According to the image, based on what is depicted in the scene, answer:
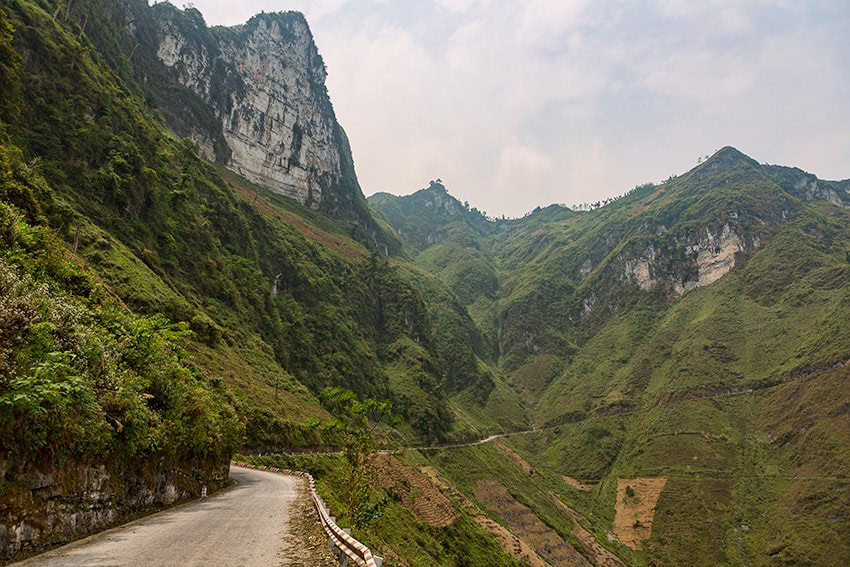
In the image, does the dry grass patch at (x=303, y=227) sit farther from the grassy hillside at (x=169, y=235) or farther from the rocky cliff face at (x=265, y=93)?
the rocky cliff face at (x=265, y=93)

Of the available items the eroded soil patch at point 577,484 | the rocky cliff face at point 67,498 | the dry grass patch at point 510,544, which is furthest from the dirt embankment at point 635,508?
the rocky cliff face at point 67,498

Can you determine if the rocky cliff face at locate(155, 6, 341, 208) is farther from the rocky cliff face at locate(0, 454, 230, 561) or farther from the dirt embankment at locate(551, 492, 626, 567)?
the dirt embankment at locate(551, 492, 626, 567)

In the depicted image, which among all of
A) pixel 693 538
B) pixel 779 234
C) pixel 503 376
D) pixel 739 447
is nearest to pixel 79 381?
pixel 693 538

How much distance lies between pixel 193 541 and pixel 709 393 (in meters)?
128

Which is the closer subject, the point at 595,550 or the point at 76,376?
the point at 76,376

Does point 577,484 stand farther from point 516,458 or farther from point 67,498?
point 67,498

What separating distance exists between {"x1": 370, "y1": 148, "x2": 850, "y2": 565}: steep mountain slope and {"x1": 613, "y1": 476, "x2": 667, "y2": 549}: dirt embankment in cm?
31

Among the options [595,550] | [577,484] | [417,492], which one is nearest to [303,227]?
[417,492]

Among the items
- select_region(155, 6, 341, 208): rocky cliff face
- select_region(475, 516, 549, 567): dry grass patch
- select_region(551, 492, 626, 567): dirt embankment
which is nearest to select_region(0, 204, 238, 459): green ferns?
select_region(475, 516, 549, 567): dry grass patch

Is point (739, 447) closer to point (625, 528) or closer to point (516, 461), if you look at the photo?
point (625, 528)

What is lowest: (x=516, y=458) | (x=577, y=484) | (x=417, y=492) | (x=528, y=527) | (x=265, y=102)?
(x=577, y=484)

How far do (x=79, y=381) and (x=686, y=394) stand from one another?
130475 millimetres

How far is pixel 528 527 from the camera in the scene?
64062mm

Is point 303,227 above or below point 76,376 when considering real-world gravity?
above
